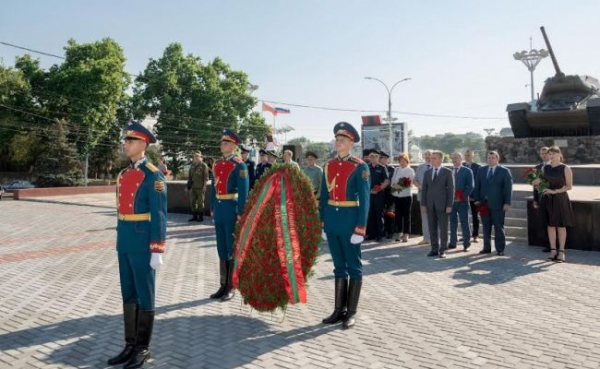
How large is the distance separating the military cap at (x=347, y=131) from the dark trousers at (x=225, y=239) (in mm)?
2005

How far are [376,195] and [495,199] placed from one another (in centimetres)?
264

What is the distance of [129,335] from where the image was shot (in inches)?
172

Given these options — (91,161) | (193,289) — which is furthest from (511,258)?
(91,161)

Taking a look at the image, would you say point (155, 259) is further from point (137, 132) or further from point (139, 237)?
point (137, 132)

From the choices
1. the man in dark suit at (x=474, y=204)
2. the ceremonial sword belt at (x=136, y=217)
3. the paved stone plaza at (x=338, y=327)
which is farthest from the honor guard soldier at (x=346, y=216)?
the man in dark suit at (x=474, y=204)

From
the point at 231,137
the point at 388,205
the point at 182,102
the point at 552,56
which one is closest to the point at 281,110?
the point at 182,102

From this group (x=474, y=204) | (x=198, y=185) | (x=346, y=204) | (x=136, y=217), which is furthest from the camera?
(x=198, y=185)

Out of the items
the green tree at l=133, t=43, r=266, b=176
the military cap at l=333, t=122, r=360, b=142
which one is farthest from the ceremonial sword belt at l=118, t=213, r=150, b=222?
the green tree at l=133, t=43, r=266, b=176

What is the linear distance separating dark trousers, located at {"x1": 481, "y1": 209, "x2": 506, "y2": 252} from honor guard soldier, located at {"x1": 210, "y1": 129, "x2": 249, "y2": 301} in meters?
5.29

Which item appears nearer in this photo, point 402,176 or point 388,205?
point 402,176

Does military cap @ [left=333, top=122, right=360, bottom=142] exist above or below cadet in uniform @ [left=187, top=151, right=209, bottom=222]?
above

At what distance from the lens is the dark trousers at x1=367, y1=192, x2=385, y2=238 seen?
1102 centimetres

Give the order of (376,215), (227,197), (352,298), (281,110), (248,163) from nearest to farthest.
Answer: (352,298) → (227,197) → (376,215) → (248,163) → (281,110)

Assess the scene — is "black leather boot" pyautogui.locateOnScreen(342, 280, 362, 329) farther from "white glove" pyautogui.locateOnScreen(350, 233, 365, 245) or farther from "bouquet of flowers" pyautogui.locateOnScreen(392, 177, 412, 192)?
"bouquet of flowers" pyautogui.locateOnScreen(392, 177, 412, 192)
